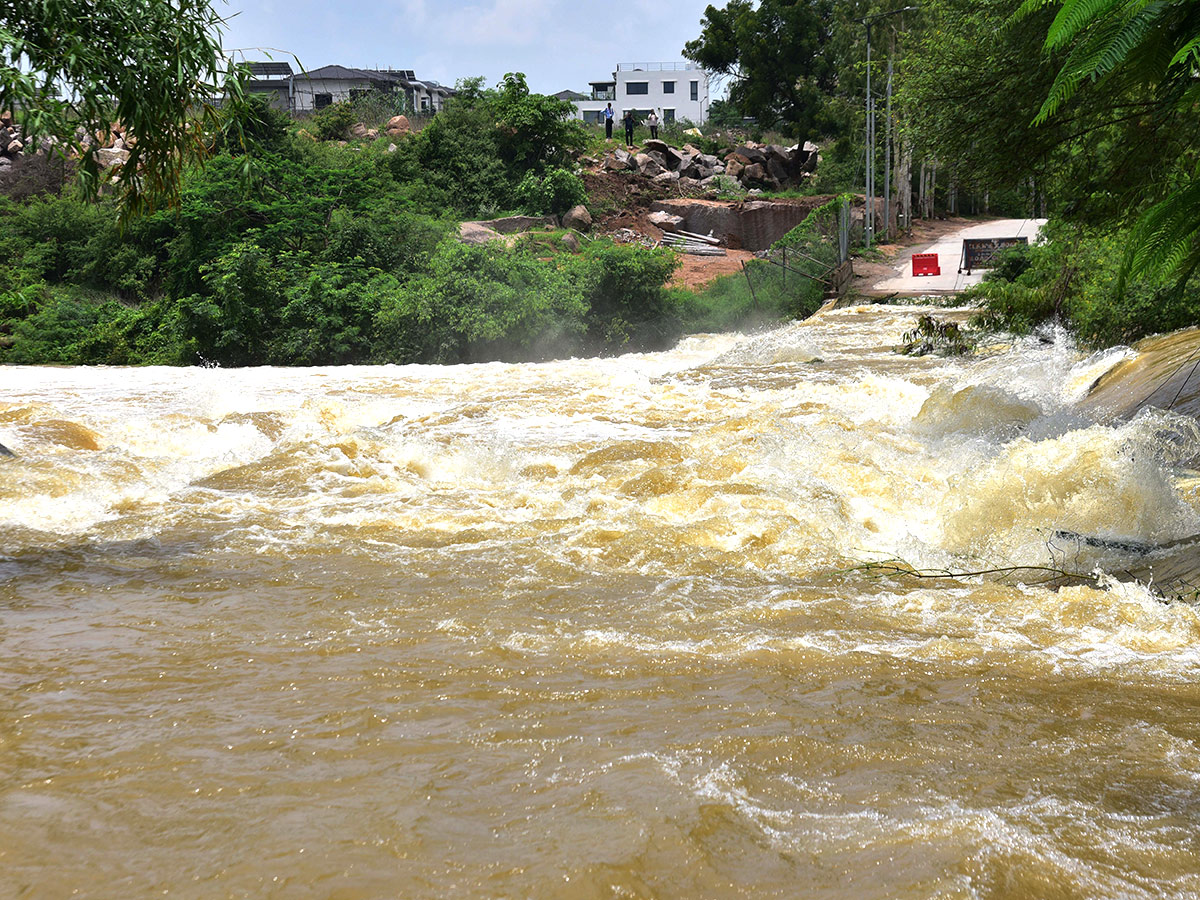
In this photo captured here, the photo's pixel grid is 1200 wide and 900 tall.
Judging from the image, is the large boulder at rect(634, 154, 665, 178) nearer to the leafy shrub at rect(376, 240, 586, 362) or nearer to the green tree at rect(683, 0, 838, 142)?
the green tree at rect(683, 0, 838, 142)

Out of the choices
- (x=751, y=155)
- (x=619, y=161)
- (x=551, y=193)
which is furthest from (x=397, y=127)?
(x=751, y=155)

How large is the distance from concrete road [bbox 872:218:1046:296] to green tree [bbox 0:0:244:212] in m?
21.6

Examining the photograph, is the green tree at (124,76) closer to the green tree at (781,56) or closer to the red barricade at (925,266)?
the red barricade at (925,266)

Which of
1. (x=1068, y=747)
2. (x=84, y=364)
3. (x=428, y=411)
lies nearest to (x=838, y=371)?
(x=428, y=411)

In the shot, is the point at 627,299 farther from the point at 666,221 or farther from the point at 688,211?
the point at 688,211

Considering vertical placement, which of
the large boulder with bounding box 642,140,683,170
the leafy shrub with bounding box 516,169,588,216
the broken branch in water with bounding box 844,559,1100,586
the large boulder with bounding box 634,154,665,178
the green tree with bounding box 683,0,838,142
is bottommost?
the broken branch in water with bounding box 844,559,1100,586

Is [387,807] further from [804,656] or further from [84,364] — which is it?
[84,364]

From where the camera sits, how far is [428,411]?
13.8 m

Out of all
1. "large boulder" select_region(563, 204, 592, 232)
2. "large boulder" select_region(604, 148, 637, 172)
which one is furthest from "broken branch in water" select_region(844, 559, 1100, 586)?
"large boulder" select_region(604, 148, 637, 172)

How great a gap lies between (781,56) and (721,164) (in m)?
9.96

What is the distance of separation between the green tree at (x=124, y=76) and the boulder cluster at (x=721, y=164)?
36.3 m

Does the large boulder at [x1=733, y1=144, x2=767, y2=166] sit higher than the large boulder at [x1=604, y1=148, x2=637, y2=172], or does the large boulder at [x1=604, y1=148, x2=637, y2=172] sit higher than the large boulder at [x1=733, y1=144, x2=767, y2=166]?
the large boulder at [x1=733, y1=144, x2=767, y2=166]

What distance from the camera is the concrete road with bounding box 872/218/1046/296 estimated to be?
2811cm

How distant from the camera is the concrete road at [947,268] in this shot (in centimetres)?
2811
